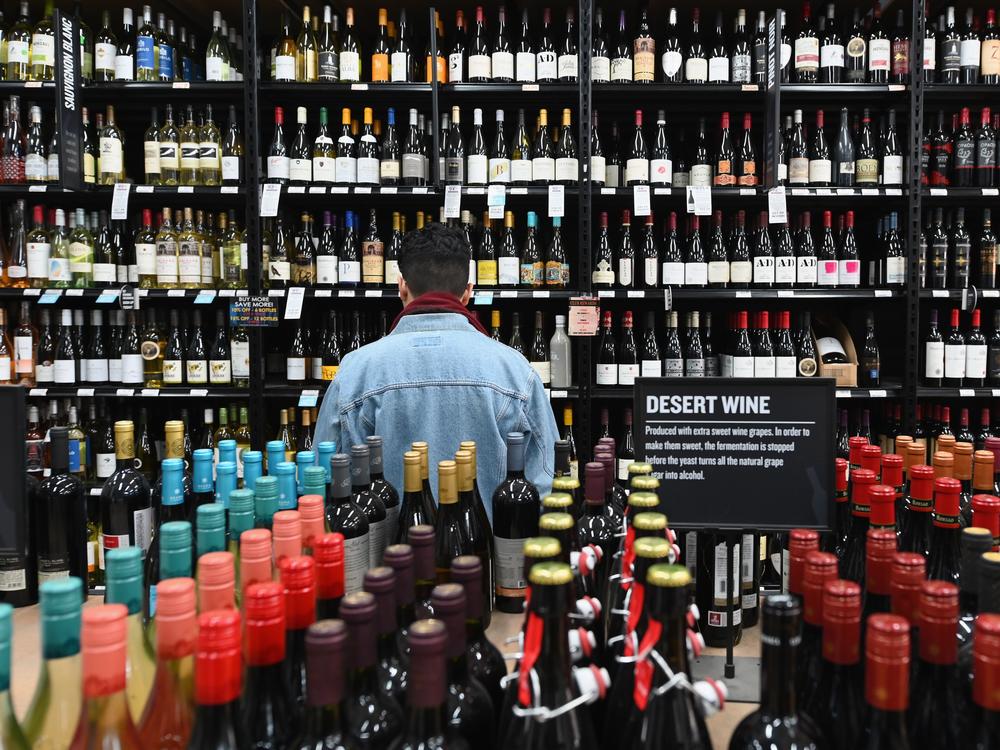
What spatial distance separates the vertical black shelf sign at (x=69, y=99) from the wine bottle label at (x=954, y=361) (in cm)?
399

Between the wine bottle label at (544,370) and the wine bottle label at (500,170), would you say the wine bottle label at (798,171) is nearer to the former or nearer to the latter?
the wine bottle label at (500,170)

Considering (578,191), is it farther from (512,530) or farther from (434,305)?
(512,530)

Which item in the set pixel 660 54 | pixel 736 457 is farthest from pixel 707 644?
pixel 660 54

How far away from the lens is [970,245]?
11.9ft

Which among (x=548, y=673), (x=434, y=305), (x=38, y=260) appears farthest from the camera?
(x=38, y=260)

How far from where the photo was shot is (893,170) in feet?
11.2

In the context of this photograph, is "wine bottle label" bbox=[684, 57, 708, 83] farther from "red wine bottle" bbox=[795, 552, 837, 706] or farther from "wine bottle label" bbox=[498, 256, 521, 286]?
"red wine bottle" bbox=[795, 552, 837, 706]

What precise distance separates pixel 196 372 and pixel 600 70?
2.30m

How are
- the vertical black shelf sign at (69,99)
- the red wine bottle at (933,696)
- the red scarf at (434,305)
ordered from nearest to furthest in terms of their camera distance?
the red wine bottle at (933,696)
the red scarf at (434,305)
the vertical black shelf sign at (69,99)

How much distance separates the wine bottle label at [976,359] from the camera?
11.2 ft

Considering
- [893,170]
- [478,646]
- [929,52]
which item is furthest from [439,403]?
[929,52]

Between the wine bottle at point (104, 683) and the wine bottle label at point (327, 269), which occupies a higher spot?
the wine bottle label at point (327, 269)

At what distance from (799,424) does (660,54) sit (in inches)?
119

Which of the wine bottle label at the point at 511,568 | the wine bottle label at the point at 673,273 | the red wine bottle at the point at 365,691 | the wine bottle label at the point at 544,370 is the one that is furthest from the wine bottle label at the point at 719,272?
the red wine bottle at the point at 365,691
